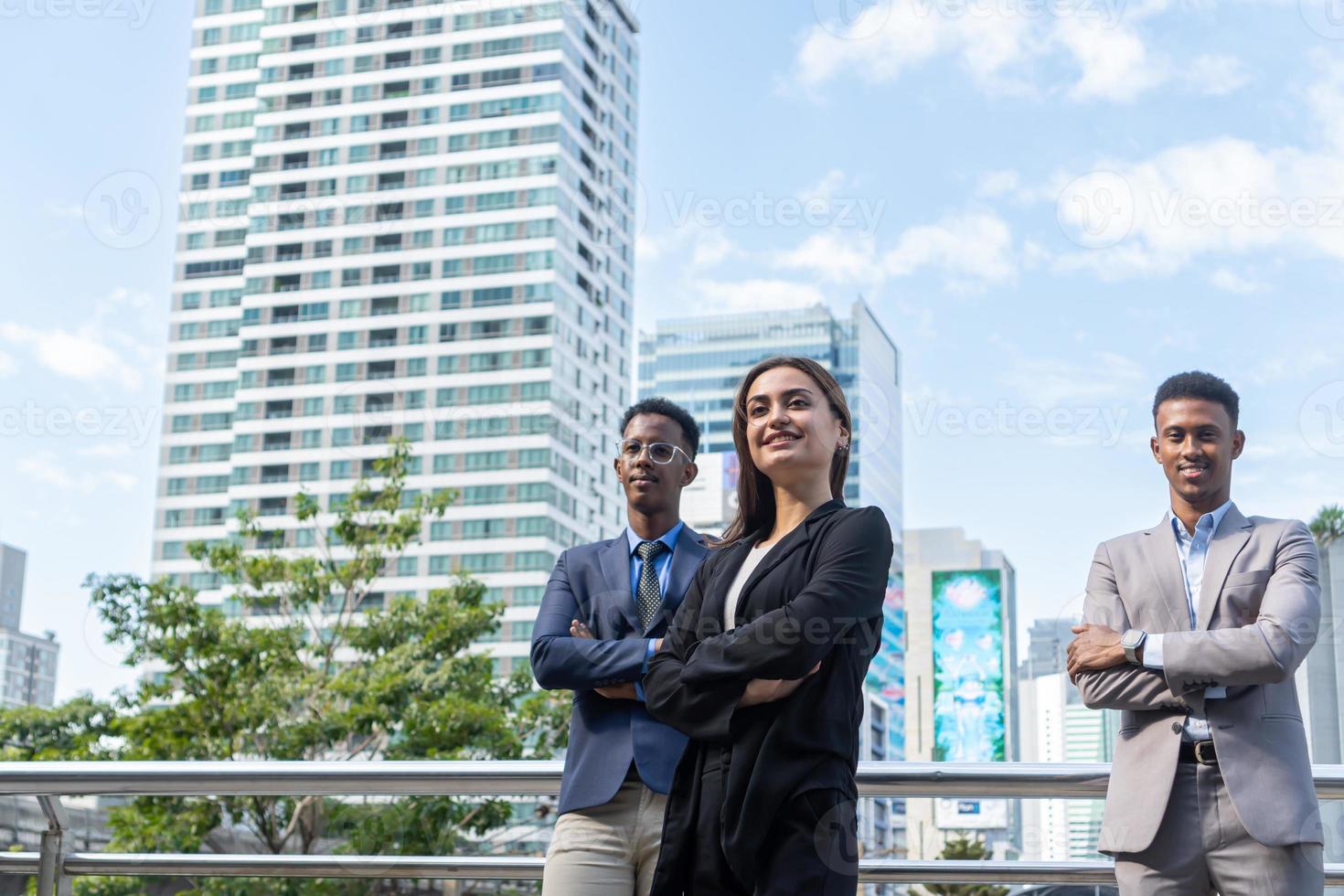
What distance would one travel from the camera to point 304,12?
8238cm

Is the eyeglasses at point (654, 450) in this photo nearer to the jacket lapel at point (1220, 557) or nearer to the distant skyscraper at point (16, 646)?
the jacket lapel at point (1220, 557)

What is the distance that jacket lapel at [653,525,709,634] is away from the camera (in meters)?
3.10

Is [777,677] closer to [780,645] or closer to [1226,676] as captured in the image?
[780,645]

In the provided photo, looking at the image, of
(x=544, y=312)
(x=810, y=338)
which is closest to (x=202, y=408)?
(x=544, y=312)

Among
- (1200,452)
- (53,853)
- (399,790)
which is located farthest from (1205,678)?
(53,853)

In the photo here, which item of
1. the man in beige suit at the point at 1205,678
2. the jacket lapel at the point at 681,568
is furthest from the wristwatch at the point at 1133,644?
the jacket lapel at the point at 681,568

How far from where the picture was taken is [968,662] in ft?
187

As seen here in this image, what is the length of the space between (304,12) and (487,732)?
76116 millimetres

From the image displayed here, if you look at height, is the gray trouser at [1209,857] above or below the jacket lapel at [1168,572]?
below

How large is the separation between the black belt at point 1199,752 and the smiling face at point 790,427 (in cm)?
90

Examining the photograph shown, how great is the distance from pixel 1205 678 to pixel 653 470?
126cm

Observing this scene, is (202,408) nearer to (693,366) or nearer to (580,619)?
(693,366)

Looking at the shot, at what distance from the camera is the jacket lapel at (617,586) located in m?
3.12

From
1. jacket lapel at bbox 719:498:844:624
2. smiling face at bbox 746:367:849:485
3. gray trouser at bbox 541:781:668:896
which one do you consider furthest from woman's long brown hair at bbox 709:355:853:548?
gray trouser at bbox 541:781:668:896
